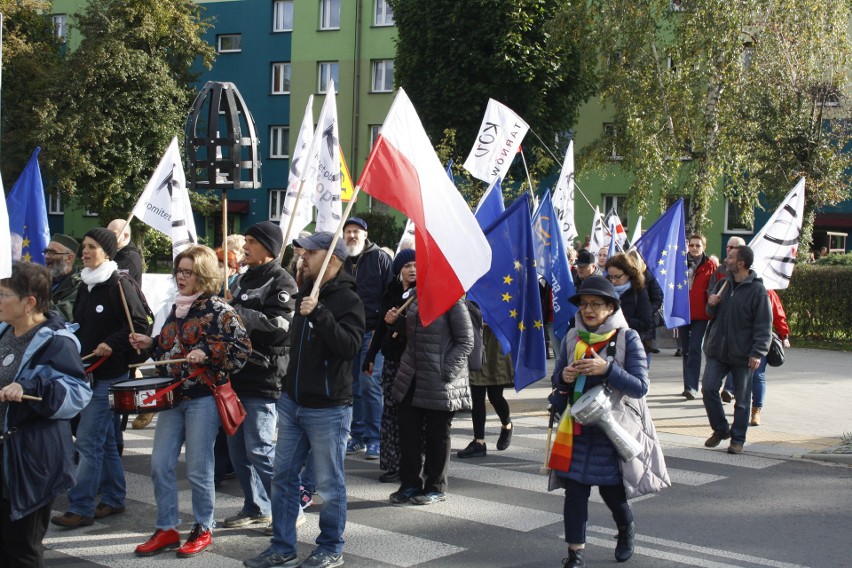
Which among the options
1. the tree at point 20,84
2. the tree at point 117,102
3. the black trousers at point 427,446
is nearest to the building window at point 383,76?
the tree at point 117,102

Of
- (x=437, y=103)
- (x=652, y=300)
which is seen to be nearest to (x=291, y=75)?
(x=437, y=103)

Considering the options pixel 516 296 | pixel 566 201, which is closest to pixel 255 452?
pixel 516 296

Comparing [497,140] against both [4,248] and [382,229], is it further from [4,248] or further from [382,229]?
[382,229]

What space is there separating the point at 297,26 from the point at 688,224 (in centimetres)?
2265

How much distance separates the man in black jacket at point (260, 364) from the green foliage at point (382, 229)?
24992 mm

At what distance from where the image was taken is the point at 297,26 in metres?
45.1

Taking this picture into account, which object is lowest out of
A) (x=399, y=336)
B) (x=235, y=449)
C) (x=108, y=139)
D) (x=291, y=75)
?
A: (x=235, y=449)

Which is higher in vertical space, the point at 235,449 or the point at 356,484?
the point at 235,449

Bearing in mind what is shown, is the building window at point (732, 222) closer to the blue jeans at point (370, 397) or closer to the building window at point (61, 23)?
the blue jeans at point (370, 397)

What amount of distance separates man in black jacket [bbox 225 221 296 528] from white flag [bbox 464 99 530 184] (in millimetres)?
7814

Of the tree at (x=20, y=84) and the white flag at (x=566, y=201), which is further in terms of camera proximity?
the tree at (x=20, y=84)

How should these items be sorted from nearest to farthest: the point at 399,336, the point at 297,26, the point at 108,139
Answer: the point at 399,336
the point at 108,139
the point at 297,26

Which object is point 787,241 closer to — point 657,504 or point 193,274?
point 657,504

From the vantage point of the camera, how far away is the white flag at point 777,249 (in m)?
11.3
